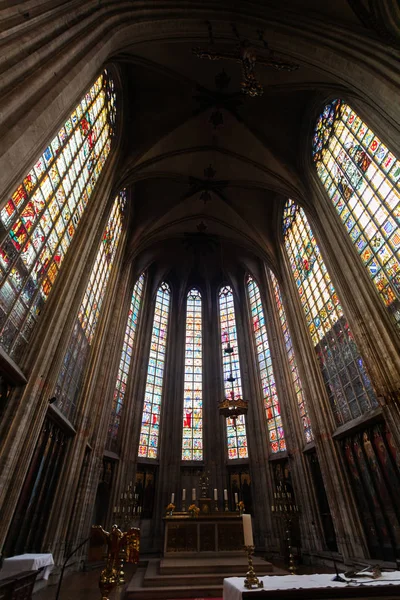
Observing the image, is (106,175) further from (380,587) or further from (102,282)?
(380,587)

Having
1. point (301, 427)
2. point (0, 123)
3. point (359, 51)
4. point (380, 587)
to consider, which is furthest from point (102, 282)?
point (380, 587)

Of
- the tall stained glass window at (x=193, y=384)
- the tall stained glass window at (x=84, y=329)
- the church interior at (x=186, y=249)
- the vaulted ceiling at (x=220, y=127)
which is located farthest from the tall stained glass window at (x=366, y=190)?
the tall stained glass window at (x=193, y=384)

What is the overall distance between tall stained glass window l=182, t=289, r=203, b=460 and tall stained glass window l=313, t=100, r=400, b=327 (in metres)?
11.6

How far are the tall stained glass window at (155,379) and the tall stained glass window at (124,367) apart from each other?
1491 millimetres

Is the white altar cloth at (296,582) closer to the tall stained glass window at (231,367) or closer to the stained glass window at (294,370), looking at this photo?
the tall stained glass window at (231,367)

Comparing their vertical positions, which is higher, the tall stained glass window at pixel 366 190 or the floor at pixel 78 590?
the tall stained glass window at pixel 366 190

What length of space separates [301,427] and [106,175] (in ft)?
42.2

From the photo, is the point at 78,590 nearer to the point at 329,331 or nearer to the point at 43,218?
the point at 43,218

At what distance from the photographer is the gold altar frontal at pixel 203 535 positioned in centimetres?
886

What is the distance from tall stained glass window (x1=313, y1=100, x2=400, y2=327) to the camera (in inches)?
342

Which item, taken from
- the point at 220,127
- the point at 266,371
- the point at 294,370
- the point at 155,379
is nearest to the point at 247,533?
the point at 294,370

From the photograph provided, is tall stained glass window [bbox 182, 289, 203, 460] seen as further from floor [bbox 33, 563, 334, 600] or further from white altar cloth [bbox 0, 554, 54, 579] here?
white altar cloth [bbox 0, 554, 54, 579]

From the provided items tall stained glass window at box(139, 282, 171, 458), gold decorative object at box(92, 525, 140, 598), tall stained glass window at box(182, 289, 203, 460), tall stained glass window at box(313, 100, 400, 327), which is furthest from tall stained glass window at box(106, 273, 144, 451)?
gold decorative object at box(92, 525, 140, 598)

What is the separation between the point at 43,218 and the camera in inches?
300
